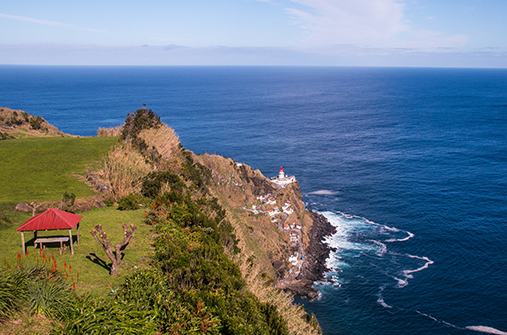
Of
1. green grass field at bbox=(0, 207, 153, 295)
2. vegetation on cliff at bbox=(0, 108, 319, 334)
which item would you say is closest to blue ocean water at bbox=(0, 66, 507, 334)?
vegetation on cliff at bbox=(0, 108, 319, 334)

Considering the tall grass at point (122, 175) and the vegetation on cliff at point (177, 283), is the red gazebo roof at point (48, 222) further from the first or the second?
the tall grass at point (122, 175)

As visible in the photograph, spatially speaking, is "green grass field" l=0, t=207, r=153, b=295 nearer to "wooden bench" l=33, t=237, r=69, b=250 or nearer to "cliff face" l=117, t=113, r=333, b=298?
"wooden bench" l=33, t=237, r=69, b=250

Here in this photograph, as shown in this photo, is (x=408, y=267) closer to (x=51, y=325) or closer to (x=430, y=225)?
(x=430, y=225)

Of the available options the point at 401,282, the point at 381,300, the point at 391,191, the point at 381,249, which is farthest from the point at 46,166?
the point at 391,191

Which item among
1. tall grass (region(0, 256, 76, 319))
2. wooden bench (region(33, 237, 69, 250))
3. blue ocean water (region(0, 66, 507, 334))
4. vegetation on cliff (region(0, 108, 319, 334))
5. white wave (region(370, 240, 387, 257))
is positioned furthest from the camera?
white wave (region(370, 240, 387, 257))

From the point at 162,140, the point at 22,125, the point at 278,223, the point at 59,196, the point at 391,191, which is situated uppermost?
the point at 22,125

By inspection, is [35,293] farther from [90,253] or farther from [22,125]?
[22,125]

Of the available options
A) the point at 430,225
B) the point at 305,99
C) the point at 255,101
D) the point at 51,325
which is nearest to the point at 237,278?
the point at 51,325
